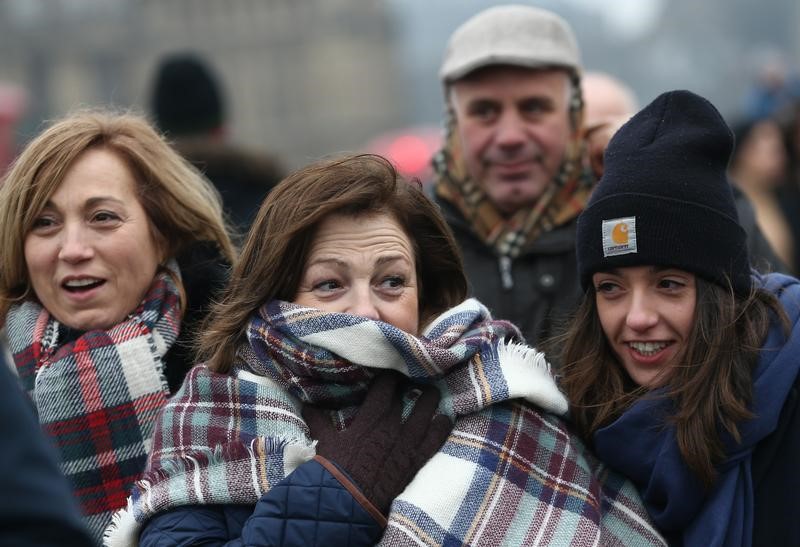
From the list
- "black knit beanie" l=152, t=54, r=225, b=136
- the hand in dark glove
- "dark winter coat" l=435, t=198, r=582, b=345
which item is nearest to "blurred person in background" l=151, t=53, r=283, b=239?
"black knit beanie" l=152, t=54, r=225, b=136

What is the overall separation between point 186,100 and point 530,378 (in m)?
3.90

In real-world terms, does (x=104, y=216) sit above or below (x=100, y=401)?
above

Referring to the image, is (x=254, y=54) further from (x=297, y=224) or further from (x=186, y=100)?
A: (x=297, y=224)

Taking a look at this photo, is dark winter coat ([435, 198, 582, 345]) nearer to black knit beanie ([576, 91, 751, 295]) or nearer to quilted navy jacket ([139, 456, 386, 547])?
black knit beanie ([576, 91, 751, 295])

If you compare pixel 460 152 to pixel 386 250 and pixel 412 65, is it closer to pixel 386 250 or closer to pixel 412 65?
pixel 386 250

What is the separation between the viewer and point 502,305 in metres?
4.64

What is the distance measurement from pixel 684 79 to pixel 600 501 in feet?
189

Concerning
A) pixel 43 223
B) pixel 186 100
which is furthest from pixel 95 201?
pixel 186 100

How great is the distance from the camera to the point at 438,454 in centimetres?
317

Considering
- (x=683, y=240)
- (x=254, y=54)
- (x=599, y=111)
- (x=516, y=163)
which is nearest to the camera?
(x=683, y=240)

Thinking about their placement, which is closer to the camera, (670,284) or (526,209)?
(670,284)

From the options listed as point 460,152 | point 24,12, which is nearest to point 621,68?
point 24,12

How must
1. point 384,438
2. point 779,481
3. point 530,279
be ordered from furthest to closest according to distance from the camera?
point 530,279, point 779,481, point 384,438

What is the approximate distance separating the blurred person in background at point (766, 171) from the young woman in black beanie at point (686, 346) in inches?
155
